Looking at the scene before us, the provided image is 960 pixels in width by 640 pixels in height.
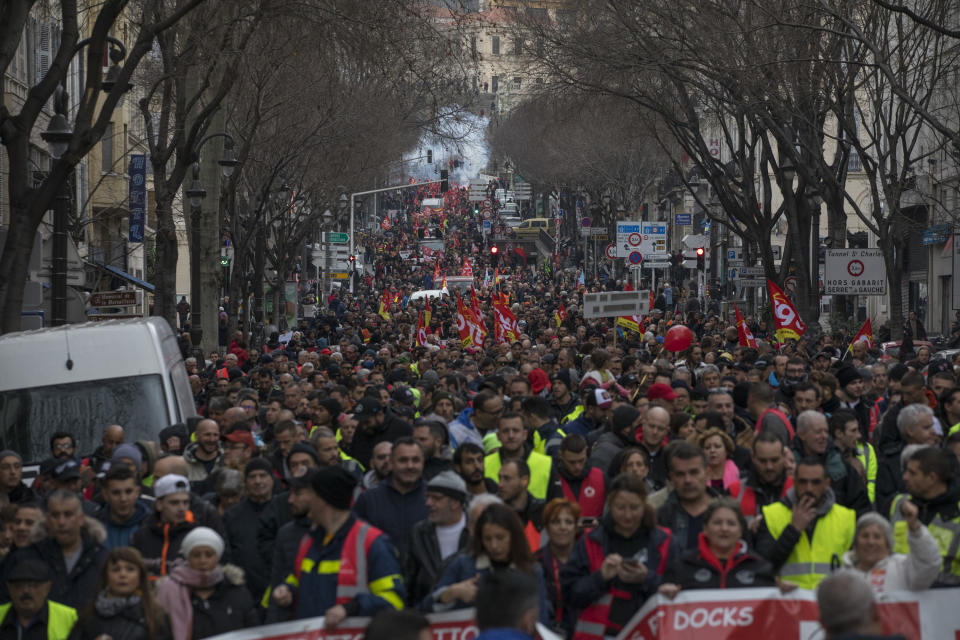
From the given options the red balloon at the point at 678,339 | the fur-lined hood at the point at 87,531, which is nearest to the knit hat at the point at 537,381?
the red balloon at the point at 678,339

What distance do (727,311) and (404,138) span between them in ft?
43.3

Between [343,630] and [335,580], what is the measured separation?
319mm

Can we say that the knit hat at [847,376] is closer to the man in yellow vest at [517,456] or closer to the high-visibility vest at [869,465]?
the high-visibility vest at [869,465]

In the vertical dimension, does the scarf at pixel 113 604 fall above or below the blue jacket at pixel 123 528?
below

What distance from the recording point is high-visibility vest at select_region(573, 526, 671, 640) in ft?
22.8

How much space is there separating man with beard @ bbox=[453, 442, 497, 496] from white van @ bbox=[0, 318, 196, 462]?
524 centimetres

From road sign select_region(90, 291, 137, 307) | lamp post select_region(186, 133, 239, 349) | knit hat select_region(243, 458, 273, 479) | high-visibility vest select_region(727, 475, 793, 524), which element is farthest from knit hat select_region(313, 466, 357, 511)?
lamp post select_region(186, 133, 239, 349)

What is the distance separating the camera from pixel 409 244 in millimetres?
105125

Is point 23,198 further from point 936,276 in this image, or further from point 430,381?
point 936,276

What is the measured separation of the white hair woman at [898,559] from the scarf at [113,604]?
3.03 meters

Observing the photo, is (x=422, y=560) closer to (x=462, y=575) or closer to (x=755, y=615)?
(x=462, y=575)

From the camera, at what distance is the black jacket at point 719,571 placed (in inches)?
268

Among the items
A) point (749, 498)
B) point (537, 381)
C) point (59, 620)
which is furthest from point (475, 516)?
point (537, 381)

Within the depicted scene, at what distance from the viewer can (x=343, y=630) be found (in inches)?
259
